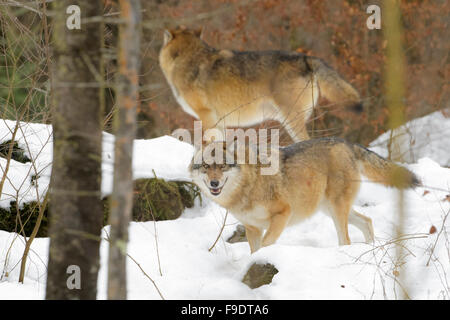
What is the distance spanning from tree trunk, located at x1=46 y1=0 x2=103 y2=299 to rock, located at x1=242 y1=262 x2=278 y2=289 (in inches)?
69.7

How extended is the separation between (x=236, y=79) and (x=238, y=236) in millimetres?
2878

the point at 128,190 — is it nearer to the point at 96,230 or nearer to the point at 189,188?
the point at 96,230

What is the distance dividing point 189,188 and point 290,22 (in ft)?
21.7

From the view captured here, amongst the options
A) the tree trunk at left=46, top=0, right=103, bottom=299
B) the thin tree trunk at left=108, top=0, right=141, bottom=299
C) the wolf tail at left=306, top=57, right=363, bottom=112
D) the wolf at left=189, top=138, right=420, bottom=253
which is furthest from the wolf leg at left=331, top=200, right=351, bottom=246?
the thin tree trunk at left=108, top=0, right=141, bottom=299

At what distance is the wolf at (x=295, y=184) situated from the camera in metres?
5.85

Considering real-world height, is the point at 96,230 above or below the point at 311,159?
below

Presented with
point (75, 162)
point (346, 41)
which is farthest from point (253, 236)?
point (346, 41)

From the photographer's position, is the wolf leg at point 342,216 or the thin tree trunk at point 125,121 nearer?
the thin tree trunk at point 125,121

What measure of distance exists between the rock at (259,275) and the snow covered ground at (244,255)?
6cm

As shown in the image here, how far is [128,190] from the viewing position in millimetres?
2637

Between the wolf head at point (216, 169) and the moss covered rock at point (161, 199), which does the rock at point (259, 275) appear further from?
the moss covered rock at point (161, 199)

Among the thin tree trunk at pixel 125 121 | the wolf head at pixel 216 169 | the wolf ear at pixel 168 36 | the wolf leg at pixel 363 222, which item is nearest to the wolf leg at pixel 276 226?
the wolf head at pixel 216 169

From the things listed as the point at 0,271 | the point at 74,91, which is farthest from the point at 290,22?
the point at 74,91

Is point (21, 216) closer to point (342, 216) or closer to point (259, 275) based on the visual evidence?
point (259, 275)
